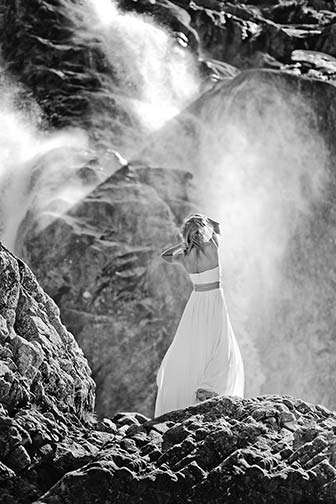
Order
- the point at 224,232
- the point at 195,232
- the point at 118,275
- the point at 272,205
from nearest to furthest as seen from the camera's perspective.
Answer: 1. the point at 195,232
2. the point at 118,275
3. the point at 224,232
4. the point at 272,205

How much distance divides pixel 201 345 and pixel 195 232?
3.01 feet

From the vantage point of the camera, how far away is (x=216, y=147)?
18219mm

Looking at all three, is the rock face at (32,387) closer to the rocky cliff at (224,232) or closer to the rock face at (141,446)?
the rock face at (141,446)

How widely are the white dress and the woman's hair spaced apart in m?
0.24

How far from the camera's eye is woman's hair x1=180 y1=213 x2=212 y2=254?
7.91m

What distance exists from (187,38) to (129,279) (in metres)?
10.9

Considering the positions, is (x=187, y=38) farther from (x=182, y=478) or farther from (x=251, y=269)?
(x=182, y=478)

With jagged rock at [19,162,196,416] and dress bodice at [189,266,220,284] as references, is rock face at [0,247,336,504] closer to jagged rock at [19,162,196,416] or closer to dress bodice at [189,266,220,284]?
dress bodice at [189,266,220,284]

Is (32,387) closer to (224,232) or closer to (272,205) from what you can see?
(224,232)

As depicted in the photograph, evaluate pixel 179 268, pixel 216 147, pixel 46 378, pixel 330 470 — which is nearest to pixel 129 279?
pixel 179 268

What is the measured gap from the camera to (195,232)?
792 cm

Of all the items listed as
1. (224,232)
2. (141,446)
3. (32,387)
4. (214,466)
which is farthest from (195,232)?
(224,232)

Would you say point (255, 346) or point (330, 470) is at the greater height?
point (330, 470)

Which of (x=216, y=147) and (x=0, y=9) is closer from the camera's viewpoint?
(x=216, y=147)
